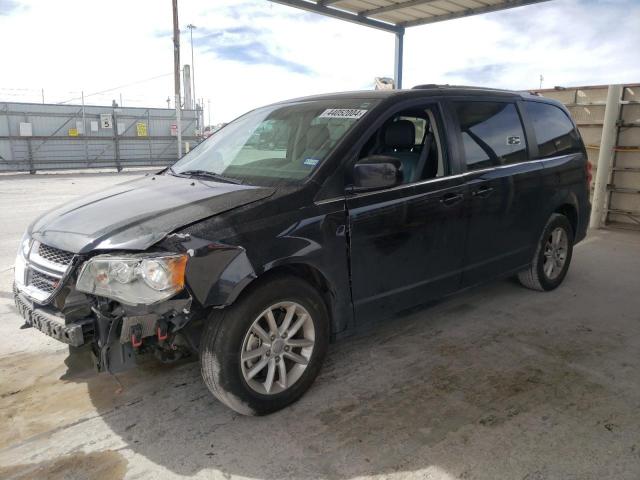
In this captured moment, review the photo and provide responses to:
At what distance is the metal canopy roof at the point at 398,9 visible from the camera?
7691mm

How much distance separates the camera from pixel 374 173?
2975 millimetres

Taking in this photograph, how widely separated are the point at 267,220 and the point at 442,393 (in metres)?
1.52

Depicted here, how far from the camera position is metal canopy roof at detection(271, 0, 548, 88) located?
303 inches

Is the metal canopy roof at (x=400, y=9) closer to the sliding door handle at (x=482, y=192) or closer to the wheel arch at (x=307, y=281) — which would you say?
the sliding door handle at (x=482, y=192)

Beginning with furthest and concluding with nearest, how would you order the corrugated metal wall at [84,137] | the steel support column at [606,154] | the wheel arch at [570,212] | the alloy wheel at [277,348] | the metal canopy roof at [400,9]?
the corrugated metal wall at [84,137] → the steel support column at [606,154] → the metal canopy roof at [400,9] → the wheel arch at [570,212] → the alloy wheel at [277,348]

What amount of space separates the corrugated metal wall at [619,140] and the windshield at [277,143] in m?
6.52

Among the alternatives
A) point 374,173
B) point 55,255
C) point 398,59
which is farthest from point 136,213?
point 398,59

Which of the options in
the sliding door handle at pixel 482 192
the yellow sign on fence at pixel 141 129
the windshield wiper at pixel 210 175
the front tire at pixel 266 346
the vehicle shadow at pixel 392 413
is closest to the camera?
the vehicle shadow at pixel 392 413

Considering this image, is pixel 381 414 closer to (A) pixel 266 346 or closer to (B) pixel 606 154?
(A) pixel 266 346

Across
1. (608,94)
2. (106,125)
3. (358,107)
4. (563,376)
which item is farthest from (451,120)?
(106,125)

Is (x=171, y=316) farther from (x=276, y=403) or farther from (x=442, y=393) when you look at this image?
(x=442, y=393)

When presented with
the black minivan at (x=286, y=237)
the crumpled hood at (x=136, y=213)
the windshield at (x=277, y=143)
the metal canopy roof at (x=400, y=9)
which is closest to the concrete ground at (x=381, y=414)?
the black minivan at (x=286, y=237)

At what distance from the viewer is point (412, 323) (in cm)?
423

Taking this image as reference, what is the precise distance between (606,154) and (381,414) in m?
7.20
